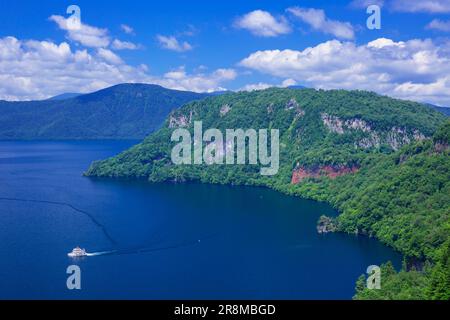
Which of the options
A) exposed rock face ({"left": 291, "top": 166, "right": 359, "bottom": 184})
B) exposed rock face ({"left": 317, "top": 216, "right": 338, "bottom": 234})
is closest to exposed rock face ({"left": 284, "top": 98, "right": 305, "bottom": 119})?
exposed rock face ({"left": 291, "top": 166, "right": 359, "bottom": 184})

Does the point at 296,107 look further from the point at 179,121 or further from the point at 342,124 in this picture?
the point at 179,121

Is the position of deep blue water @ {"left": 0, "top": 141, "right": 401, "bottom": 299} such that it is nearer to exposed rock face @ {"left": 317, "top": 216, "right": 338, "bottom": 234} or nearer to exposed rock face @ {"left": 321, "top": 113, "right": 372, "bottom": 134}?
exposed rock face @ {"left": 317, "top": 216, "right": 338, "bottom": 234}

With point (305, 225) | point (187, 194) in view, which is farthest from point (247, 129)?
point (305, 225)

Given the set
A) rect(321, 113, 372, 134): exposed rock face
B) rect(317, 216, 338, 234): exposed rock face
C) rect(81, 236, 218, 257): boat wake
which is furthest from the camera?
rect(321, 113, 372, 134): exposed rock face

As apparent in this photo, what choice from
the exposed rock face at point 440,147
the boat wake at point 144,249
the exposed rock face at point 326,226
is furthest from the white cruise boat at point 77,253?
the exposed rock face at point 440,147

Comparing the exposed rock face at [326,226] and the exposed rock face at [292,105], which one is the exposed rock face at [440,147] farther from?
the exposed rock face at [292,105]

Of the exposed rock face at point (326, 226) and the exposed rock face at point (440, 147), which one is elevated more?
Answer: the exposed rock face at point (440, 147)
